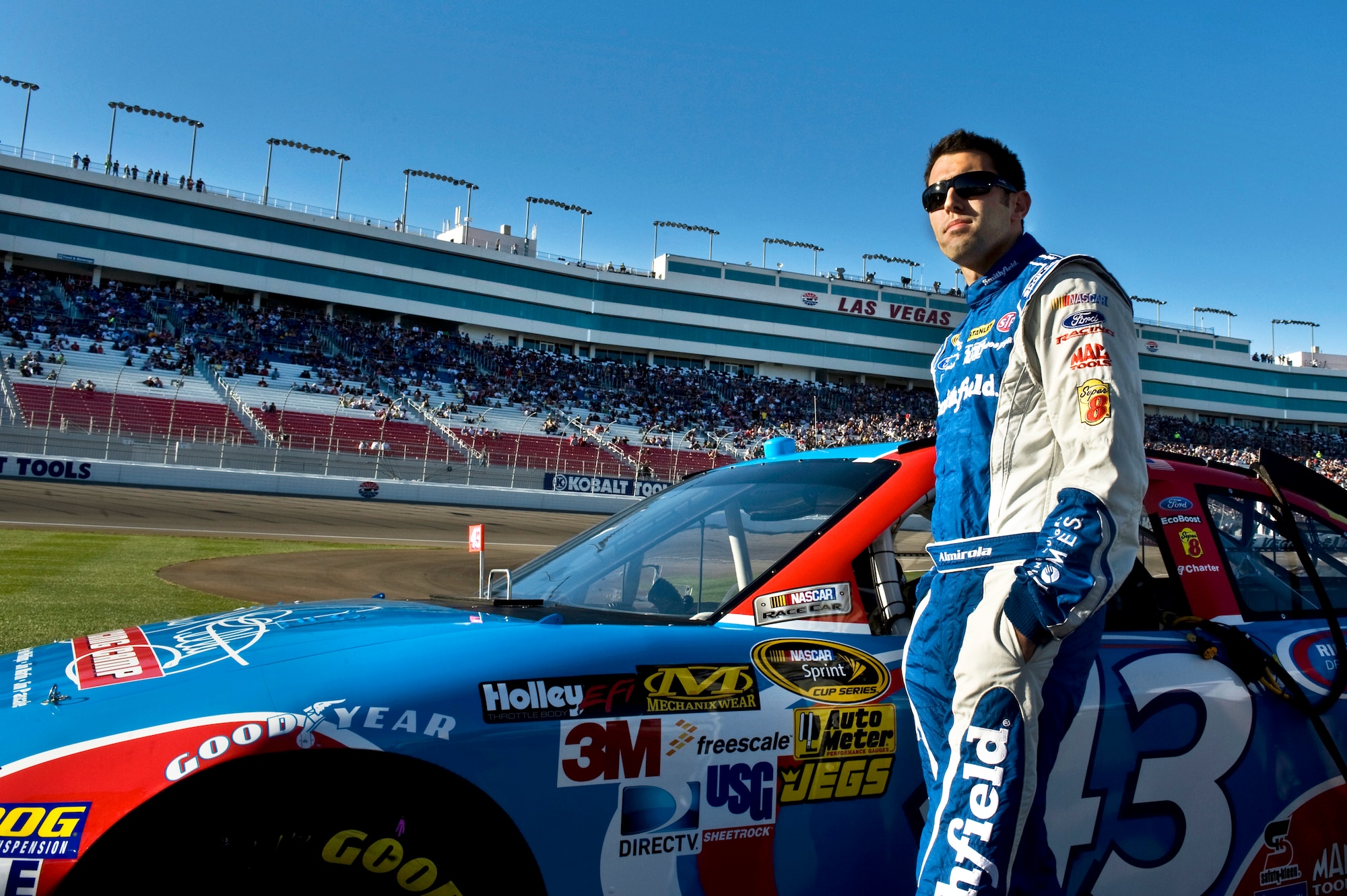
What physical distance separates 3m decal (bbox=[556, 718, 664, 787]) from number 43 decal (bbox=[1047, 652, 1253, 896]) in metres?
0.90

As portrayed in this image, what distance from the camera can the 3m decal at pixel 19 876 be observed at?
1.46 metres

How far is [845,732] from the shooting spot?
2002 millimetres

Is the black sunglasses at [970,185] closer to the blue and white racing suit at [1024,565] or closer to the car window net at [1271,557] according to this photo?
the blue and white racing suit at [1024,565]

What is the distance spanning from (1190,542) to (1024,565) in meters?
1.32

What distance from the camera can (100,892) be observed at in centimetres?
149

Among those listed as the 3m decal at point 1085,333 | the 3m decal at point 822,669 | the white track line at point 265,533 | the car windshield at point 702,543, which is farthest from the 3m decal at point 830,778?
the white track line at point 265,533

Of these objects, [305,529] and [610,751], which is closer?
[610,751]

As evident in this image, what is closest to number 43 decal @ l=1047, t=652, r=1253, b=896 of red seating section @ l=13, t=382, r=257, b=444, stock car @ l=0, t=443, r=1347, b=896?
stock car @ l=0, t=443, r=1347, b=896

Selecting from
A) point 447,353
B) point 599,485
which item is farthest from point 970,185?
point 447,353

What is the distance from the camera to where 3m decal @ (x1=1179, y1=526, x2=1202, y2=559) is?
2.69 metres

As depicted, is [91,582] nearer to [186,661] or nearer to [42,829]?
[186,661]

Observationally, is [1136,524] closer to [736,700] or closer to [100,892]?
[736,700]

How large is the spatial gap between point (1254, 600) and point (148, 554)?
1348 cm

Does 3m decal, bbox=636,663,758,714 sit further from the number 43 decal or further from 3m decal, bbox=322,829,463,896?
the number 43 decal
